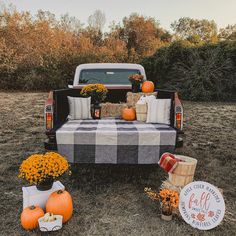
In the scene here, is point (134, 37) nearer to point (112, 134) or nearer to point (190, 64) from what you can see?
point (190, 64)

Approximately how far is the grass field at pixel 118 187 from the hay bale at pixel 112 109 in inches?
41.7

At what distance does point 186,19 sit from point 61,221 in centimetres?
5148

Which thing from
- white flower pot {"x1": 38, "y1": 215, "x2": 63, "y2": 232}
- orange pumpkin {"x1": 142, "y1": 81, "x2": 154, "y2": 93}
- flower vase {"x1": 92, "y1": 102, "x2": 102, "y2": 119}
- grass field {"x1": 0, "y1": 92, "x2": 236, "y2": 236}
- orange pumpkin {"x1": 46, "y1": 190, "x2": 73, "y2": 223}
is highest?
orange pumpkin {"x1": 142, "y1": 81, "x2": 154, "y2": 93}

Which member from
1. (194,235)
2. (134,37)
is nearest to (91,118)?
(194,235)

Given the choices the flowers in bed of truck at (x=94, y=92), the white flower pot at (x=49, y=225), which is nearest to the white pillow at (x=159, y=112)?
the flowers in bed of truck at (x=94, y=92)

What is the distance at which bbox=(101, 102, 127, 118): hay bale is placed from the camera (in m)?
5.02

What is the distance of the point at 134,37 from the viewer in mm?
33250

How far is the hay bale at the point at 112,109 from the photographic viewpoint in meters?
5.02

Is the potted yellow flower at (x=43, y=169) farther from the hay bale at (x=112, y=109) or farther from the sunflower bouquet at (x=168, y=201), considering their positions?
the hay bale at (x=112, y=109)

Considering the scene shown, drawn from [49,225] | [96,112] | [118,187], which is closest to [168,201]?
[118,187]

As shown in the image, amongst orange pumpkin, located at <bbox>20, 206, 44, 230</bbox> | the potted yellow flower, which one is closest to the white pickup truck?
the potted yellow flower

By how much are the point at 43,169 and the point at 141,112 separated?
7.13 feet

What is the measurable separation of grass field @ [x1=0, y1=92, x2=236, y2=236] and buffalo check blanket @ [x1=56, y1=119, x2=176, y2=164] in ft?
1.32

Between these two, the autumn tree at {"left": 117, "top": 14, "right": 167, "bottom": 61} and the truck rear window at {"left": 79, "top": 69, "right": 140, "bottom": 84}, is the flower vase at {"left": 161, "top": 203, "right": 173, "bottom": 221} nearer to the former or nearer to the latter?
the truck rear window at {"left": 79, "top": 69, "right": 140, "bottom": 84}
